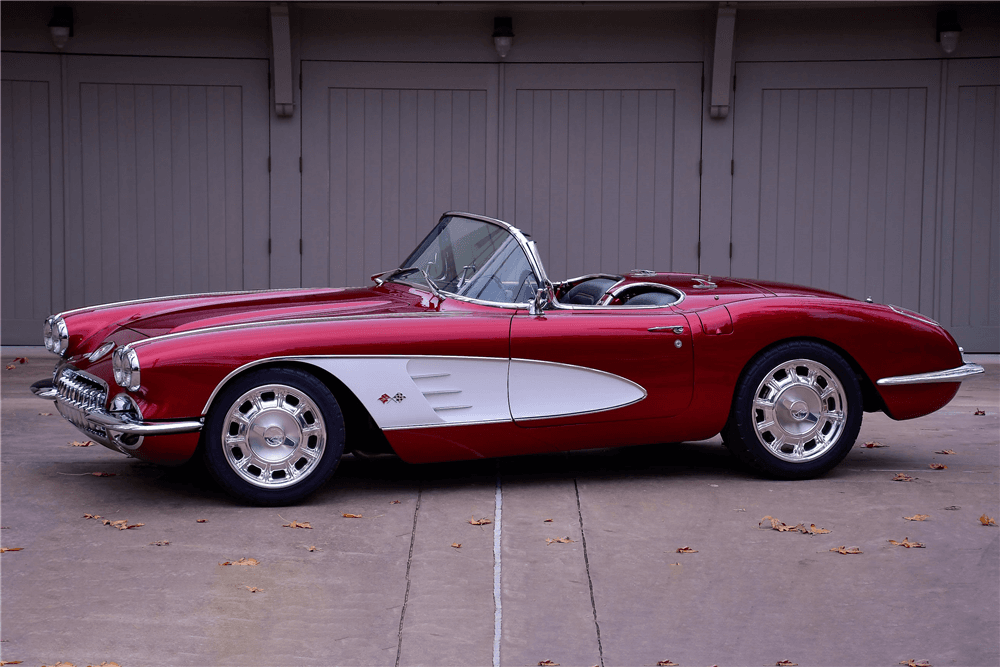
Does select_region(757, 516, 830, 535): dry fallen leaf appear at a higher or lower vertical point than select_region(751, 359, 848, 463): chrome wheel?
lower

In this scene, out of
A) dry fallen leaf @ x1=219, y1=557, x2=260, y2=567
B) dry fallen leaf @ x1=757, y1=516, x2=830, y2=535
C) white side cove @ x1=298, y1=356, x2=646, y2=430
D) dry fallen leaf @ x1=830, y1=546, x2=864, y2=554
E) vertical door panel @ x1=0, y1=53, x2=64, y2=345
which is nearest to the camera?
dry fallen leaf @ x1=219, y1=557, x2=260, y2=567

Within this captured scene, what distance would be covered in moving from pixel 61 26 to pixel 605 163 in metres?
5.20

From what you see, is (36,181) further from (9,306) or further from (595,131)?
(595,131)

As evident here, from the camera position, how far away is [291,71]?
1005 centimetres

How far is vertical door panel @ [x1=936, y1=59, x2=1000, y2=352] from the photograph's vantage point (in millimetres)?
10125

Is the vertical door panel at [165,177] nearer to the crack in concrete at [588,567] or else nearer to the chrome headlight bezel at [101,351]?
the chrome headlight bezel at [101,351]

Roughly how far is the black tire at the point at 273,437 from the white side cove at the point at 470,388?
0.15 meters

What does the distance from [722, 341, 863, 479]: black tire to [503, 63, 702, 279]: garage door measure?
5016 mm

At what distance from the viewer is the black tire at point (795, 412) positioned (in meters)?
5.32

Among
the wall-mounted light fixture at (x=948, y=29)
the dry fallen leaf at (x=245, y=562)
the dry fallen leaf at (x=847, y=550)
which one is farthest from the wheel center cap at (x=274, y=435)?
the wall-mounted light fixture at (x=948, y=29)

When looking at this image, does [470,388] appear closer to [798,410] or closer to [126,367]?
[126,367]

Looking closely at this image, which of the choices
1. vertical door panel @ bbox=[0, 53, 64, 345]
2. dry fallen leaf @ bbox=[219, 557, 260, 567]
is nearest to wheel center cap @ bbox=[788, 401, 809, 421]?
dry fallen leaf @ bbox=[219, 557, 260, 567]

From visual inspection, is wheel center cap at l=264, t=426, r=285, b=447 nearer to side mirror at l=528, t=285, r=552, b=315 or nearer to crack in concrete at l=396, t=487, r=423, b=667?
crack in concrete at l=396, t=487, r=423, b=667

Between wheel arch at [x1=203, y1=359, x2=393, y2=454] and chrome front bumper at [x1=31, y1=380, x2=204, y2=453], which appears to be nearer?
chrome front bumper at [x1=31, y1=380, x2=204, y2=453]
